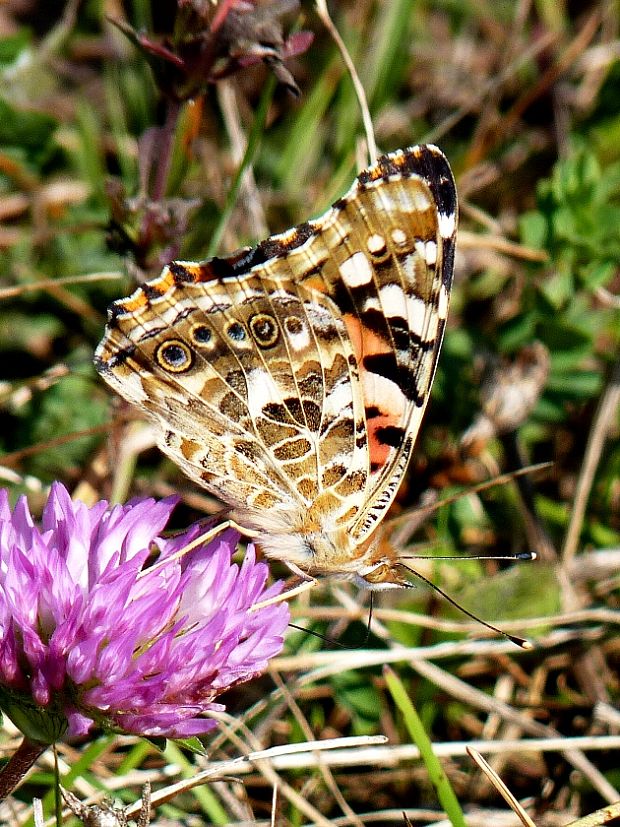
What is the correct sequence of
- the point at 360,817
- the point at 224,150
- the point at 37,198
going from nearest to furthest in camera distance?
the point at 360,817 < the point at 37,198 < the point at 224,150

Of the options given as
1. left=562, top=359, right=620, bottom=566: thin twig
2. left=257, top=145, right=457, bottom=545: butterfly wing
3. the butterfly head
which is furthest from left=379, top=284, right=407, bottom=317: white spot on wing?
left=562, top=359, right=620, bottom=566: thin twig

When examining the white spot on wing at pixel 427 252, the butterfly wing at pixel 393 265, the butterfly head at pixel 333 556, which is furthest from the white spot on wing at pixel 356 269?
the butterfly head at pixel 333 556

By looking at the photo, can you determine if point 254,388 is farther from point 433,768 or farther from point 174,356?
point 433,768

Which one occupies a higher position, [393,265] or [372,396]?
→ [393,265]

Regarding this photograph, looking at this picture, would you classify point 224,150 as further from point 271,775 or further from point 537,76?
point 271,775

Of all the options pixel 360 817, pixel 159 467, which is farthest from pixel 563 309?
pixel 360 817

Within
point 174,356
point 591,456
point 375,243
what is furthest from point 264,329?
point 591,456

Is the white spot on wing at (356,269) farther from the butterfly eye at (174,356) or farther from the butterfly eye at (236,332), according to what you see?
the butterfly eye at (174,356)
